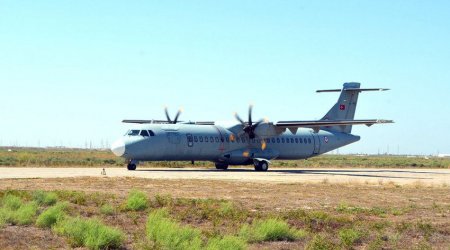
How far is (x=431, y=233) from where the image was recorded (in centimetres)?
1555

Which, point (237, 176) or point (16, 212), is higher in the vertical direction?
point (237, 176)

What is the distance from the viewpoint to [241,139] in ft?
159

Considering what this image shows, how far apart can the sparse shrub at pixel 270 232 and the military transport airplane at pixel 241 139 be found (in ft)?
92.9

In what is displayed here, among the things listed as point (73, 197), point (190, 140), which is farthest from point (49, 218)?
point (190, 140)

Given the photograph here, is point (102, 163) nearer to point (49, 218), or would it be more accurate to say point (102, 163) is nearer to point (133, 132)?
point (133, 132)

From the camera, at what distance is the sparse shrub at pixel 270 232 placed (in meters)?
14.1

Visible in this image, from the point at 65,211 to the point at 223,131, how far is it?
30907 mm

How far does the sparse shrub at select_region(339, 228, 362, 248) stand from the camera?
45.4ft

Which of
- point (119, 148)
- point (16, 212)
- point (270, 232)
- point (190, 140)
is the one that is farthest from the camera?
point (190, 140)

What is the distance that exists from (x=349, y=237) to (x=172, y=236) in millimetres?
3851

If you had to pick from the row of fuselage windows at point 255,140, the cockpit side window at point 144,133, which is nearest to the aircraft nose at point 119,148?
the cockpit side window at point 144,133

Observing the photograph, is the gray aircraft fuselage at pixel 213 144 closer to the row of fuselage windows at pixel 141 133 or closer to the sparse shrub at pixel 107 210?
the row of fuselage windows at pixel 141 133

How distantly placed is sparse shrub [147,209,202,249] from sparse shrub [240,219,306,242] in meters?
1.12

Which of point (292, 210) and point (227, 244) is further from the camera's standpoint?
point (292, 210)
